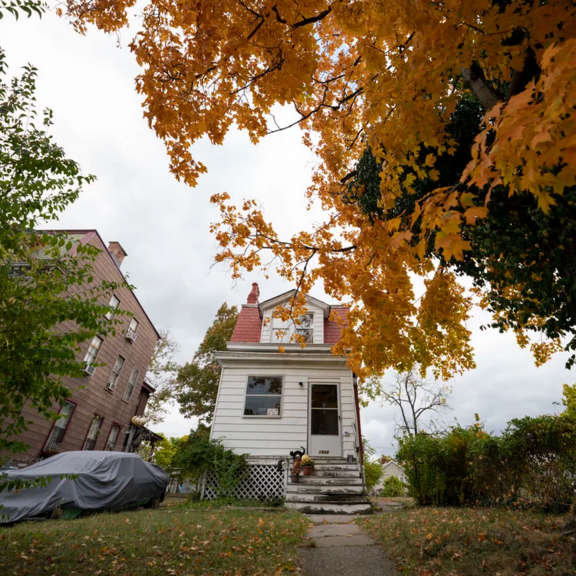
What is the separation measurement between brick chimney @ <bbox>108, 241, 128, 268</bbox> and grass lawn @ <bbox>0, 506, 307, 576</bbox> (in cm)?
1466

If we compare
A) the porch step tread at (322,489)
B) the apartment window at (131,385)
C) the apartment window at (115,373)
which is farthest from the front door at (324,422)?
the apartment window at (131,385)

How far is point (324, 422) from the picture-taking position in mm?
11023

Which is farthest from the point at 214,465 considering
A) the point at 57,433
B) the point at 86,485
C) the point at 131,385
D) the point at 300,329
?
the point at 131,385

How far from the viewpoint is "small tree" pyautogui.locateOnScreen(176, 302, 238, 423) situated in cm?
2212

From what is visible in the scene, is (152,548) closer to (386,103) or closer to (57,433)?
(386,103)

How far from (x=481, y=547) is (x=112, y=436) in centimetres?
1822

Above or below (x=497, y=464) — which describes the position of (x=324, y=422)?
above

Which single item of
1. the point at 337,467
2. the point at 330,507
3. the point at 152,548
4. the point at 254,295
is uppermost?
the point at 254,295

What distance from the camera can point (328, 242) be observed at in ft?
25.6

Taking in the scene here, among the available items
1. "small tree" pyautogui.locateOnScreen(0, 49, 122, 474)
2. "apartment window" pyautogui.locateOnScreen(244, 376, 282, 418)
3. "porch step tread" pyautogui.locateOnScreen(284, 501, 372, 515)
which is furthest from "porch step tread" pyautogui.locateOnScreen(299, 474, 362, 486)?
"small tree" pyautogui.locateOnScreen(0, 49, 122, 474)

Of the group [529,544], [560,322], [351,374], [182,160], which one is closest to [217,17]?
[182,160]

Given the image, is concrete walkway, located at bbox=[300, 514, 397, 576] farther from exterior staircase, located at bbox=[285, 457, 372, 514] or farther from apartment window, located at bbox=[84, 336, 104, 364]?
apartment window, located at bbox=[84, 336, 104, 364]

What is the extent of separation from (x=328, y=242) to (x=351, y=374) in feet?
18.3

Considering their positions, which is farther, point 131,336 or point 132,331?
point 132,331
